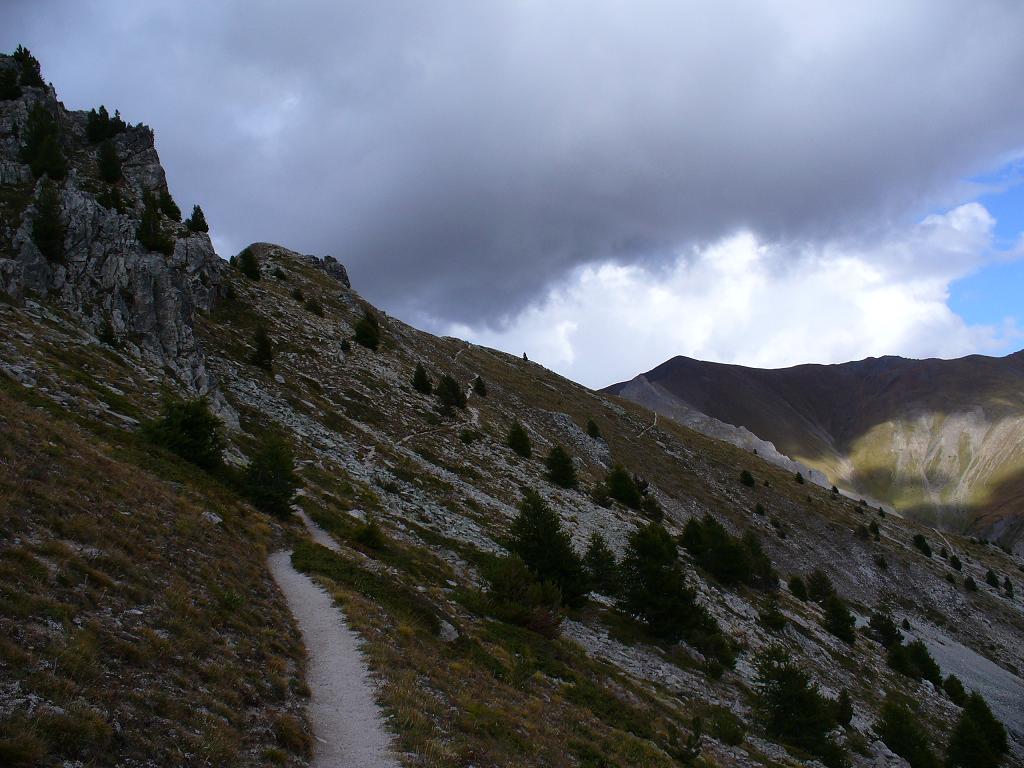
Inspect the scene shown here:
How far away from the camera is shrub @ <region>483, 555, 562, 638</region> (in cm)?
2205

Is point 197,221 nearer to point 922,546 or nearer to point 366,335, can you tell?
point 366,335

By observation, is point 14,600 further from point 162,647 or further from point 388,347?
point 388,347

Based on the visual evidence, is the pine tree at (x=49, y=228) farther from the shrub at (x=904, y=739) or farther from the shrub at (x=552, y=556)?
the shrub at (x=904, y=739)

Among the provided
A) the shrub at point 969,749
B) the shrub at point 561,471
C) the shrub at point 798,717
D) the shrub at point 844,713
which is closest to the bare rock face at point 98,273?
the shrub at point 561,471

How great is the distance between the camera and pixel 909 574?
77.8m

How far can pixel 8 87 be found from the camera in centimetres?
4809

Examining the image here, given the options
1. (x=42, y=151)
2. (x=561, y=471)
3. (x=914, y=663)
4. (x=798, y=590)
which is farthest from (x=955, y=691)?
(x=42, y=151)

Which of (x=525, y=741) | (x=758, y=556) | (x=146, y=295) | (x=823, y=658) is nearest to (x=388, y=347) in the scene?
(x=146, y=295)

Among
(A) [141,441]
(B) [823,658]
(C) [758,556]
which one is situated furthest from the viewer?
(C) [758,556]

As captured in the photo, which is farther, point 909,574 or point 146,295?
point 909,574

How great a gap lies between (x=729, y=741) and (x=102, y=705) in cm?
2015

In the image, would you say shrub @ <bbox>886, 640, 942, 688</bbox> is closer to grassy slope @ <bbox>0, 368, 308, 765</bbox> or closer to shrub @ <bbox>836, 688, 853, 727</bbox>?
shrub @ <bbox>836, 688, 853, 727</bbox>

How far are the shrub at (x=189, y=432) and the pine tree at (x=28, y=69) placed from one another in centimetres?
5134

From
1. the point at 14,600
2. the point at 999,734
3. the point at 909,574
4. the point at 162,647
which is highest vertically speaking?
the point at 909,574
